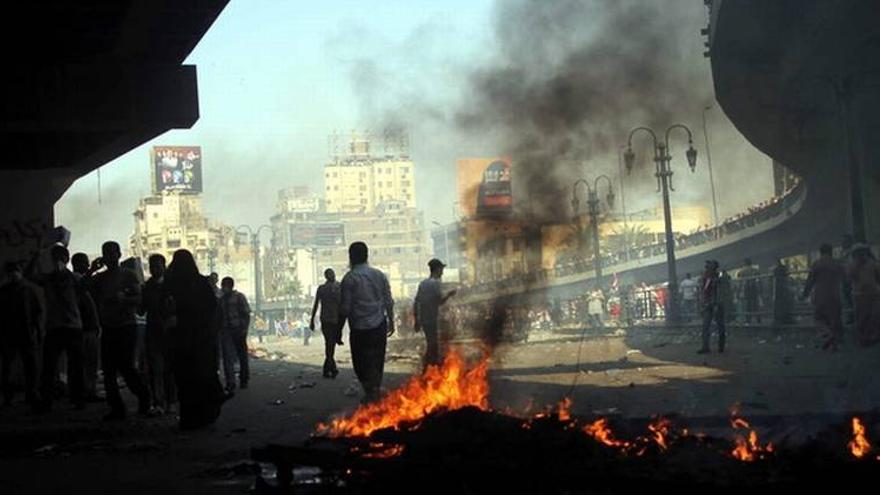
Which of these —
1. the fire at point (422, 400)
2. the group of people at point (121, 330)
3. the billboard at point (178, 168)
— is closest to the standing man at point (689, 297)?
the group of people at point (121, 330)

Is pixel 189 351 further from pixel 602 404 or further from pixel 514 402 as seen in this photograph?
pixel 602 404

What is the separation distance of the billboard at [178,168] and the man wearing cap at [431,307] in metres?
134

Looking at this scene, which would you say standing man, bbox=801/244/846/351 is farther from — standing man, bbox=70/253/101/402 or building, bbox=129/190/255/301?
building, bbox=129/190/255/301

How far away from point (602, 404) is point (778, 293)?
39.4 feet

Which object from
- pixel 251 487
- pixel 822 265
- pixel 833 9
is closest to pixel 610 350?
pixel 822 265

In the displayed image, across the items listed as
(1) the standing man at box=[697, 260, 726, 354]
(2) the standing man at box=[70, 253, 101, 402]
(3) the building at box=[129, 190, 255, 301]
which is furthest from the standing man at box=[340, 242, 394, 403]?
(3) the building at box=[129, 190, 255, 301]

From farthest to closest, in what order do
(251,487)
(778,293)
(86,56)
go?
(778,293)
(86,56)
(251,487)

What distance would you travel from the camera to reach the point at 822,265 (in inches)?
587

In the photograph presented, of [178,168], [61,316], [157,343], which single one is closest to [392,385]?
[157,343]

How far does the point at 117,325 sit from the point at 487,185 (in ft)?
25.8

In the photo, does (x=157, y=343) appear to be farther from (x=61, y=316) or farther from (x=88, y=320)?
(x=88, y=320)

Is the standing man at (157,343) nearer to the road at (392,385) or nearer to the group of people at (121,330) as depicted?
the group of people at (121,330)

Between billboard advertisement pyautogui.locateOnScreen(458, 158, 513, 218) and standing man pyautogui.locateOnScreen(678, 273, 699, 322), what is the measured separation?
11998 mm

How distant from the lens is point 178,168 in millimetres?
142125
